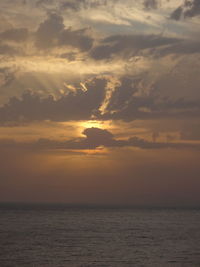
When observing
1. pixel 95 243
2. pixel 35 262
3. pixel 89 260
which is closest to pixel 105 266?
pixel 89 260

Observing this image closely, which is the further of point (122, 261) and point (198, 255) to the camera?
point (198, 255)

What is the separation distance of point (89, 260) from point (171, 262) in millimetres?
10303

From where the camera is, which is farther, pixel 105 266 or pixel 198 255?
pixel 198 255

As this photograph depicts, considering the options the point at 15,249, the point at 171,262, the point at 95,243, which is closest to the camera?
the point at 171,262

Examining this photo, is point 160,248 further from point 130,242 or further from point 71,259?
point 71,259

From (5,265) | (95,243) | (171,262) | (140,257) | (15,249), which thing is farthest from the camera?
(95,243)

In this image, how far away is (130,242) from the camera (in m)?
77.6

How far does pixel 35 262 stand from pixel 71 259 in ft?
16.2

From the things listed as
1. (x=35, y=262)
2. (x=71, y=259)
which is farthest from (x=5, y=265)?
(x=71, y=259)

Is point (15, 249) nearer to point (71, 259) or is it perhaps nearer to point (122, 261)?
point (71, 259)

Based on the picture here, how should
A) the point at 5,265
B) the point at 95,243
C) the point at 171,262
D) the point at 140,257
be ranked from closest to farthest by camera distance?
1. the point at 5,265
2. the point at 171,262
3. the point at 140,257
4. the point at 95,243

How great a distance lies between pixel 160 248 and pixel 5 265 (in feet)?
89.7

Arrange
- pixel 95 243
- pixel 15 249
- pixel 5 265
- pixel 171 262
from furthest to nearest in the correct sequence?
1. pixel 95 243
2. pixel 15 249
3. pixel 171 262
4. pixel 5 265

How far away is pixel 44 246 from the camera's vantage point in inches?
2756
